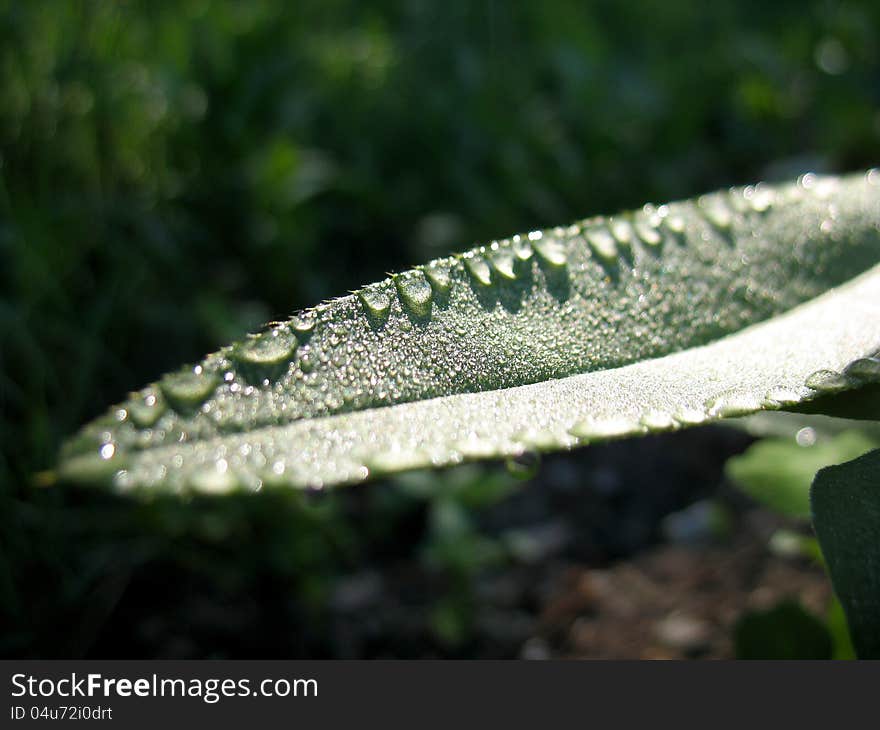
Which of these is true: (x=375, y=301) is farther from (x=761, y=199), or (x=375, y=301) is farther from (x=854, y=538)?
(x=761, y=199)

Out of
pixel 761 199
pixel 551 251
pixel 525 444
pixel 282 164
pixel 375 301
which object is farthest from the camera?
pixel 282 164

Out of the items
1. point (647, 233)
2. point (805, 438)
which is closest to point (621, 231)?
point (647, 233)

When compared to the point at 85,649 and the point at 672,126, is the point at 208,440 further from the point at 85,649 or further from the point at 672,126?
the point at 672,126

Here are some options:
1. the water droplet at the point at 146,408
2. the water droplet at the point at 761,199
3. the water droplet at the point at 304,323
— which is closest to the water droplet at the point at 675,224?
the water droplet at the point at 761,199

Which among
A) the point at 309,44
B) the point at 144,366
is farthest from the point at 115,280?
the point at 309,44

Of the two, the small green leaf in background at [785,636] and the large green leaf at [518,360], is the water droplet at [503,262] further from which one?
the small green leaf in background at [785,636]

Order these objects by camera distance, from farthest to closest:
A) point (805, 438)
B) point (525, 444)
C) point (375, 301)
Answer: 1. point (805, 438)
2. point (375, 301)
3. point (525, 444)

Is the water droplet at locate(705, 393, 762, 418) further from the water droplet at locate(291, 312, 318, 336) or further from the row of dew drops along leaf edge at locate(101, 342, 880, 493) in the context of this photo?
the water droplet at locate(291, 312, 318, 336)
